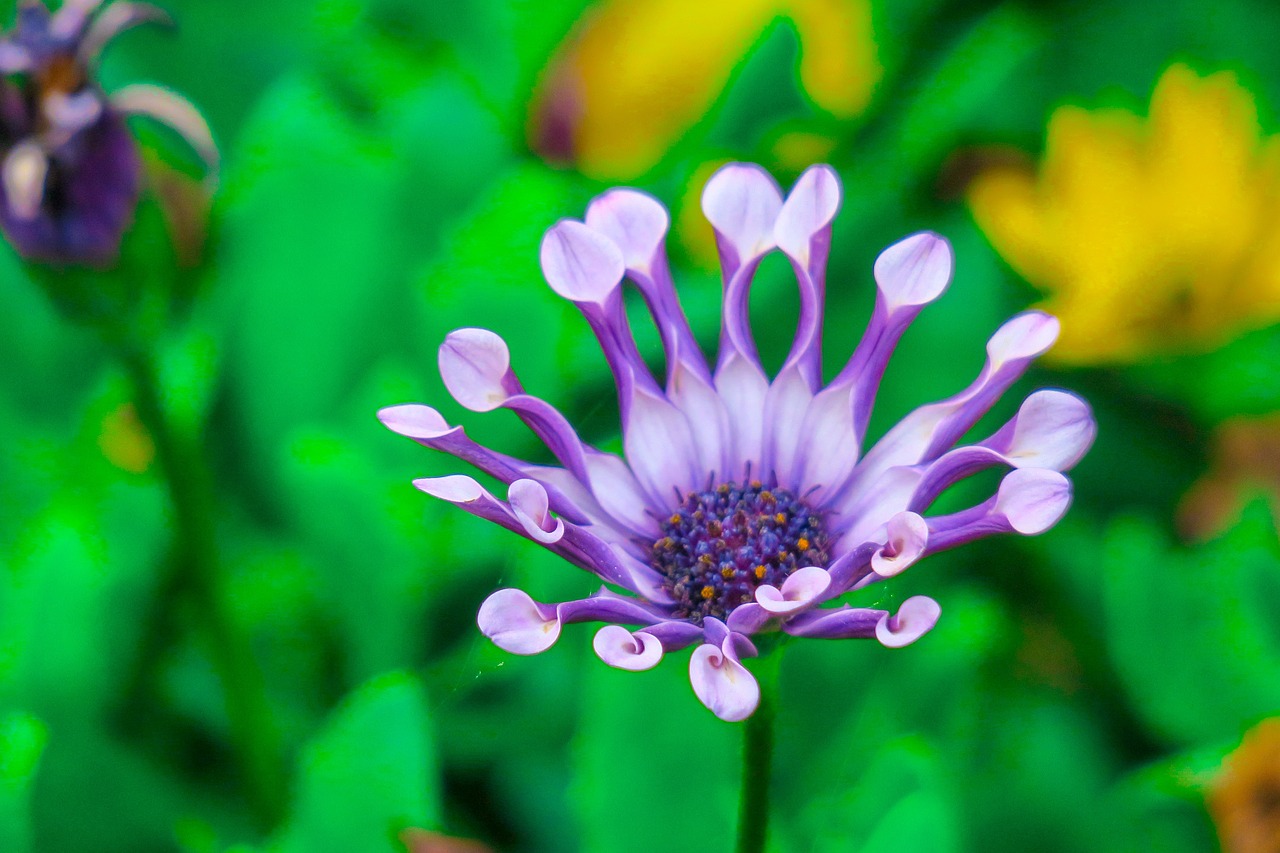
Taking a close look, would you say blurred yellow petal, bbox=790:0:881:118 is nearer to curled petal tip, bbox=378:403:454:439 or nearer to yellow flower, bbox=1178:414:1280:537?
yellow flower, bbox=1178:414:1280:537

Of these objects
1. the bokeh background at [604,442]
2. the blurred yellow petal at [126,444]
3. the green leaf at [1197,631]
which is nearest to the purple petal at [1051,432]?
the bokeh background at [604,442]

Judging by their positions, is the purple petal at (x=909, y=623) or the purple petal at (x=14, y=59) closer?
the purple petal at (x=909, y=623)

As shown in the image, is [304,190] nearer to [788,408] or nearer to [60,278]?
[60,278]

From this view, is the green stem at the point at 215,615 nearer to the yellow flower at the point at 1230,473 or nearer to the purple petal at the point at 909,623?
the purple petal at the point at 909,623

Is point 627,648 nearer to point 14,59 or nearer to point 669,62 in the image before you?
point 14,59

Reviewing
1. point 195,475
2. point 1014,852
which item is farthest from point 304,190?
point 1014,852
